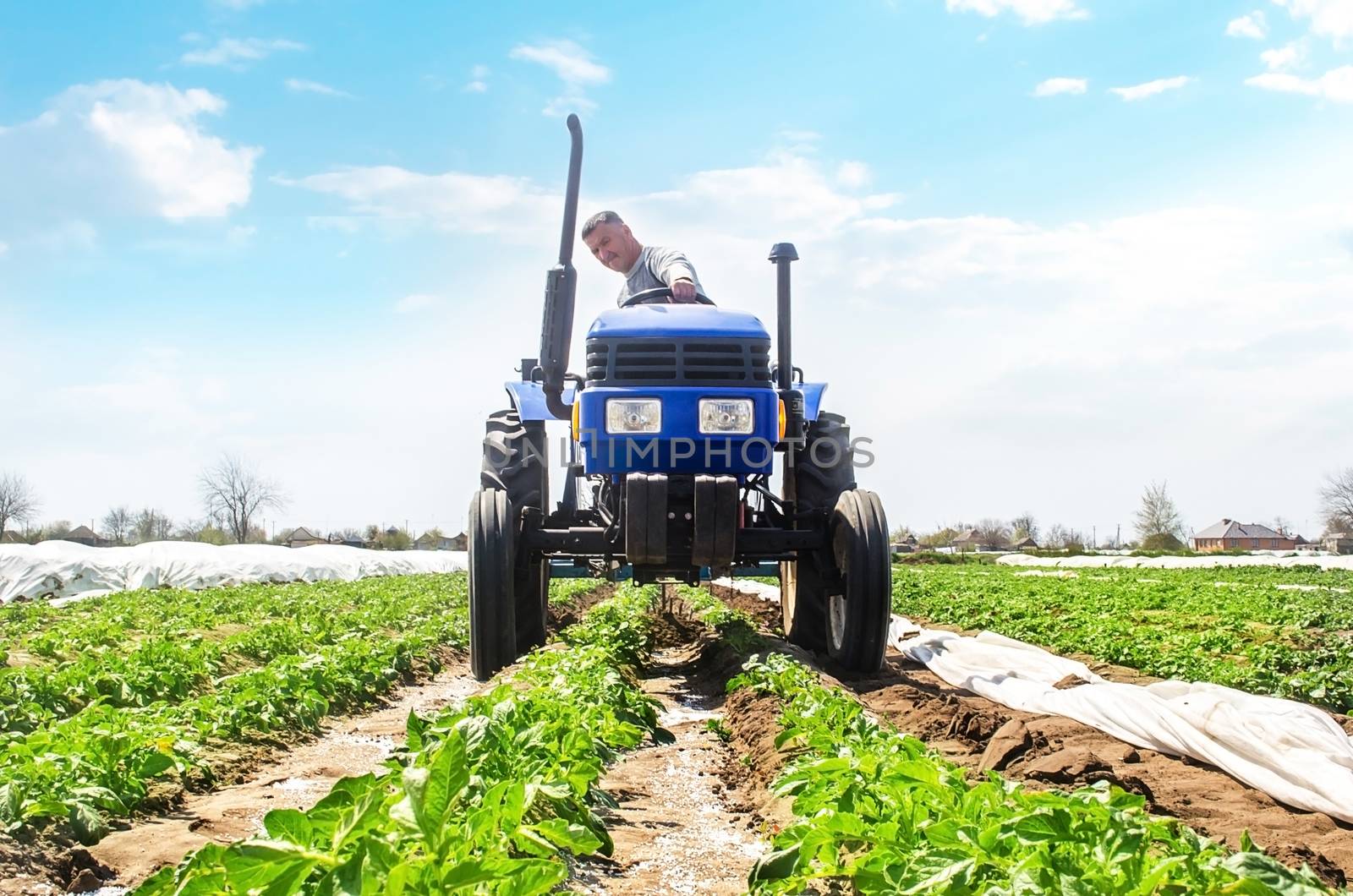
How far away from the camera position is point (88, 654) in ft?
31.5

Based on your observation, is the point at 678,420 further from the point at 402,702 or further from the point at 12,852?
the point at 12,852

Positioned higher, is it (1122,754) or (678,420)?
(678,420)

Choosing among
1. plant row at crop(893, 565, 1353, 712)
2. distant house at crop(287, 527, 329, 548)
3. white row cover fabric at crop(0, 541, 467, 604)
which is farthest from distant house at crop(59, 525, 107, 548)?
plant row at crop(893, 565, 1353, 712)

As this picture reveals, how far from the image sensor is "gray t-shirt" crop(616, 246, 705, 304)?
7.49 meters

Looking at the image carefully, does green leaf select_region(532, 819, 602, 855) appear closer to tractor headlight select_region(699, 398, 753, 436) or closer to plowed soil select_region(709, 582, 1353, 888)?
plowed soil select_region(709, 582, 1353, 888)

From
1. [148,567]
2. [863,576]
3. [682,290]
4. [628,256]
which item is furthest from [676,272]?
[148,567]

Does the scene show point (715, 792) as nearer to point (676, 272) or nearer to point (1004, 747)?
point (1004, 747)

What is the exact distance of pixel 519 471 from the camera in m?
7.21

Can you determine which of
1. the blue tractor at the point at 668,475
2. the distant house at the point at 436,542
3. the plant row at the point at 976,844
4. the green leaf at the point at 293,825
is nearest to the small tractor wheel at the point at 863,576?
the blue tractor at the point at 668,475

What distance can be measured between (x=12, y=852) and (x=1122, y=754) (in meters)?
4.61

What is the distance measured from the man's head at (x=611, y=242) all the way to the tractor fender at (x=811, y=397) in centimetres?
157

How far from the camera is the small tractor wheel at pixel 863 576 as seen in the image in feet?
21.4

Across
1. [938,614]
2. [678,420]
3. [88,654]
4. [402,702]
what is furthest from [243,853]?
[938,614]

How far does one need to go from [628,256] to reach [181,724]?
169 inches
